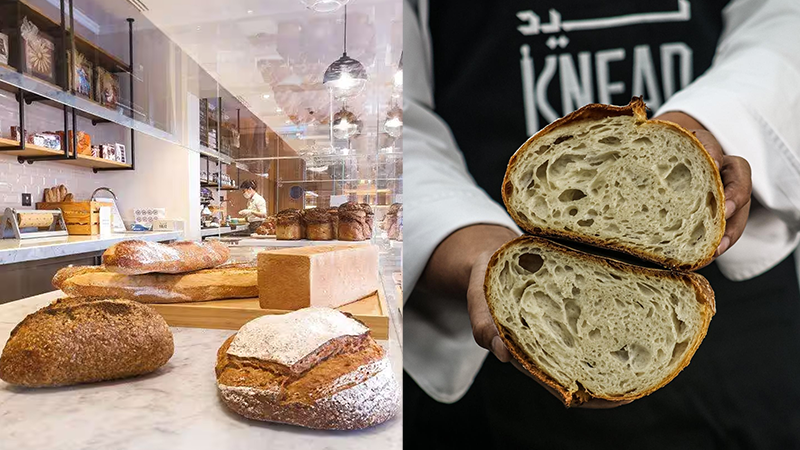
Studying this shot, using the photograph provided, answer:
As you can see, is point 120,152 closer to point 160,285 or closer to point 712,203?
point 160,285

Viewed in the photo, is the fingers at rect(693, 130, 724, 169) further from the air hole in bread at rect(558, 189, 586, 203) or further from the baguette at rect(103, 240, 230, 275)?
the baguette at rect(103, 240, 230, 275)

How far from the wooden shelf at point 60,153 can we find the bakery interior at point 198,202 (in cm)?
3

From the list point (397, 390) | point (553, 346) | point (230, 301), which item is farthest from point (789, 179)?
point (230, 301)

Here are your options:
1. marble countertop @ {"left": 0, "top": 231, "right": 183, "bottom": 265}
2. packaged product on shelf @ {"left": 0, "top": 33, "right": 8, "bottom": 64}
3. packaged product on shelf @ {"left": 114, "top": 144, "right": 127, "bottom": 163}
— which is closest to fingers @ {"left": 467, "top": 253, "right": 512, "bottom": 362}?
marble countertop @ {"left": 0, "top": 231, "right": 183, "bottom": 265}

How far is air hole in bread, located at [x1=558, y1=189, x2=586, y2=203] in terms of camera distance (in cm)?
53

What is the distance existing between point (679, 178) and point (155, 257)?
119 cm

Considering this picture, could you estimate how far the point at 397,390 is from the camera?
0.71m

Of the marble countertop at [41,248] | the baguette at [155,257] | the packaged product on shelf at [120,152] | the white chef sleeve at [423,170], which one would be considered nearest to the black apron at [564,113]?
the white chef sleeve at [423,170]

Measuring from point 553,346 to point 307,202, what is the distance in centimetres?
192

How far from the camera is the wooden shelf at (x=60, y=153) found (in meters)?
3.24

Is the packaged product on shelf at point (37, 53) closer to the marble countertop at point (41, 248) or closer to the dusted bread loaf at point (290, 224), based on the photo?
the marble countertop at point (41, 248)

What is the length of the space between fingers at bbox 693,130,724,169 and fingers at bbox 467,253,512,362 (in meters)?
0.28

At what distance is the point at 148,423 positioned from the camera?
0.65m

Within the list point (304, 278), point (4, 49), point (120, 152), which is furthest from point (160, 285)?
point (120, 152)
